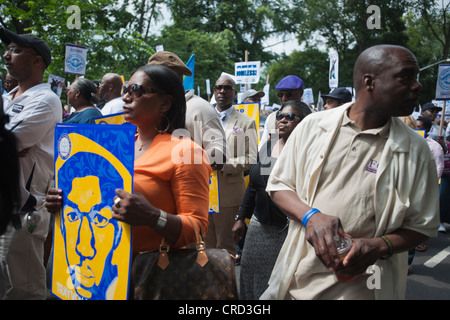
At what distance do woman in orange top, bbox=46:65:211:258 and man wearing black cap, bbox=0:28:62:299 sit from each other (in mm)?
881

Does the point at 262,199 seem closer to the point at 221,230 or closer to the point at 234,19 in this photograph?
the point at 221,230

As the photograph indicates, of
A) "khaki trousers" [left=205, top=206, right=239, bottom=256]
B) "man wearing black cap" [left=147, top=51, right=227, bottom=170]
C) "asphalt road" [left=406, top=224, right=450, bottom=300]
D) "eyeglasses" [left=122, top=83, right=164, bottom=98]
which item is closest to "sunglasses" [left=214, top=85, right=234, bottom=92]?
"khaki trousers" [left=205, top=206, right=239, bottom=256]

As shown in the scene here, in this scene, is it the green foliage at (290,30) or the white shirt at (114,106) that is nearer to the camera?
the white shirt at (114,106)

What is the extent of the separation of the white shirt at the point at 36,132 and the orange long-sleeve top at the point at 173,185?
3.84 ft

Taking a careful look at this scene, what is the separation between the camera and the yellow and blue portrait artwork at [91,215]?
6.57ft

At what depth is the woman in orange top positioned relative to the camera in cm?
203

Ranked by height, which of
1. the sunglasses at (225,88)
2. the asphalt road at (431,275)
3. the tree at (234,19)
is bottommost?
the asphalt road at (431,275)

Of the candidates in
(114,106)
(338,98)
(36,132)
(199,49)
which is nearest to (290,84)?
(338,98)

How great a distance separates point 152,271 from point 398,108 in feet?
4.26

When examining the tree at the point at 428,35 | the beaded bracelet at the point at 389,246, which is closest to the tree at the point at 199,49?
the tree at the point at 428,35

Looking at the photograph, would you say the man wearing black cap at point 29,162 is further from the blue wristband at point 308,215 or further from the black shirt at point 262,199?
the blue wristband at point 308,215

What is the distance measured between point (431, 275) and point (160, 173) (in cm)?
489

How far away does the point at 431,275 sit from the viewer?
586 cm
